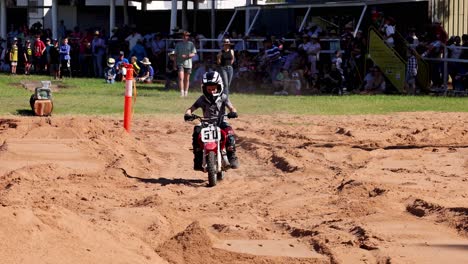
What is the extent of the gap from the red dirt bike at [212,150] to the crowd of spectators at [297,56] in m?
12.0

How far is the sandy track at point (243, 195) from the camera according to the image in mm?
8461

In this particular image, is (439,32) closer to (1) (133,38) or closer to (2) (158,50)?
(2) (158,50)

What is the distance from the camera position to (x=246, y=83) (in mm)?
31500

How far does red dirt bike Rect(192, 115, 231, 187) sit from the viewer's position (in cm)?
1302

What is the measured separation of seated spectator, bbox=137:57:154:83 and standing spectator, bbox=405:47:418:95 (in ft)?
31.5

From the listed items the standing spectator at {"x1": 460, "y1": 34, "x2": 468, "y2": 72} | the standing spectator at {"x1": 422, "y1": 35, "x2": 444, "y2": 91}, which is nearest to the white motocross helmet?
the standing spectator at {"x1": 460, "y1": 34, "x2": 468, "y2": 72}

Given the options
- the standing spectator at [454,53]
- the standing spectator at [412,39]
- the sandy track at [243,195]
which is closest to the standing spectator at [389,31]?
the standing spectator at [412,39]

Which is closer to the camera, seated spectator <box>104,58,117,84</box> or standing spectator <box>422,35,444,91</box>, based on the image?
standing spectator <box>422,35,444,91</box>

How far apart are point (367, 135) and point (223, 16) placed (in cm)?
→ 2448

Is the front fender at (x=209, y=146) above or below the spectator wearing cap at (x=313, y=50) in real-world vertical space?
below

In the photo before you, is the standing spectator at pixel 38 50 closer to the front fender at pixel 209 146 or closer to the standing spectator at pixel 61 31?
the standing spectator at pixel 61 31

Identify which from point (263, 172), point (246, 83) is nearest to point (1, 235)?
point (263, 172)

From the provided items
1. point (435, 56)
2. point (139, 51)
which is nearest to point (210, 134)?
point (435, 56)

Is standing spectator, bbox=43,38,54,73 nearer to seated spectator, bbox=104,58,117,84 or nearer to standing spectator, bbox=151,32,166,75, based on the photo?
standing spectator, bbox=151,32,166,75
